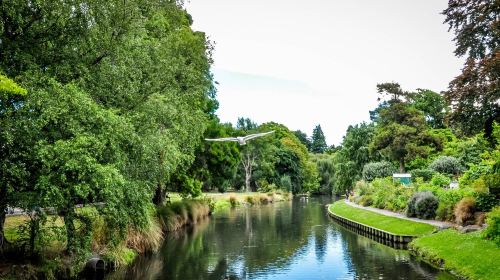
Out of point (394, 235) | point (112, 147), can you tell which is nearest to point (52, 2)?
point (112, 147)

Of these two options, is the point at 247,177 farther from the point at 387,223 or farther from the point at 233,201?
the point at 387,223

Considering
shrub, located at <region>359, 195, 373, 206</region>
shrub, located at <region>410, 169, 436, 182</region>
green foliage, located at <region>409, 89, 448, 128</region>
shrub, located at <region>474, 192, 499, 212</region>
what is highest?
green foliage, located at <region>409, 89, 448, 128</region>

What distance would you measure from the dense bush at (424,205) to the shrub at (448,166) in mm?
17120

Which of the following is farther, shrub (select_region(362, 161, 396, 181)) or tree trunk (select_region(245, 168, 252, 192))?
tree trunk (select_region(245, 168, 252, 192))

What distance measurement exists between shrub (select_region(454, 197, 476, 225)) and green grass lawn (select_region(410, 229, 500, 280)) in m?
1.32

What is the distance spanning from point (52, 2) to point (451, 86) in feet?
66.4

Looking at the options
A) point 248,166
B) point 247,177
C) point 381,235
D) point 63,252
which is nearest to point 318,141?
point 248,166

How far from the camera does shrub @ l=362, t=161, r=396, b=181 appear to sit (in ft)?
197

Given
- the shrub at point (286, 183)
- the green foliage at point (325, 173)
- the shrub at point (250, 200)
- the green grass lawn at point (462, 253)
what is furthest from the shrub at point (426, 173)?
the green foliage at point (325, 173)

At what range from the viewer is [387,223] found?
33.5 meters

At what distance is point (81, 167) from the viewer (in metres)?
15.1

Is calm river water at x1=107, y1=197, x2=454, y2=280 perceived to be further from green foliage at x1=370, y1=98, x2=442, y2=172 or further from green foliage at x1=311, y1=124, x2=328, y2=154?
green foliage at x1=311, y1=124, x2=328, y2=154

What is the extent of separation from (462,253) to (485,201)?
686cm

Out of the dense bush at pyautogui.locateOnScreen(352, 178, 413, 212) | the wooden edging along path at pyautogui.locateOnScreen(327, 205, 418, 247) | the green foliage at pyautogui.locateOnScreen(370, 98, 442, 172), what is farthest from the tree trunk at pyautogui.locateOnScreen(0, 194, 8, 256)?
the green foliage at pyautogui.locateOnScreen(370, 98, 442, 172)
